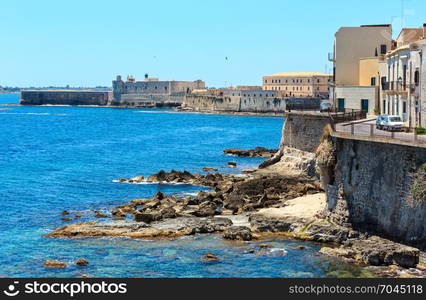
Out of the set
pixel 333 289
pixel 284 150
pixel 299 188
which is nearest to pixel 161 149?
pixel 284 150

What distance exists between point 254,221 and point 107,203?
36.7 ft

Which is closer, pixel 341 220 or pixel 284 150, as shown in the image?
pixel 341 220

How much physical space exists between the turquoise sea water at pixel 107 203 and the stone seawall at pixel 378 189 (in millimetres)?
2355

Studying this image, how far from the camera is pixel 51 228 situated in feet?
111

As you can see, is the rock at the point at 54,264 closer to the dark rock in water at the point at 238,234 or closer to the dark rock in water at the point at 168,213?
the dark rock in water at the point at 238,234

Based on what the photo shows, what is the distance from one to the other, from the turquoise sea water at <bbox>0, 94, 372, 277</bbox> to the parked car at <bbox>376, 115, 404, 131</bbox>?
6.78m

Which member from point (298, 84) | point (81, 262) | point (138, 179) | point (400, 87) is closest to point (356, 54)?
point (400, 87)

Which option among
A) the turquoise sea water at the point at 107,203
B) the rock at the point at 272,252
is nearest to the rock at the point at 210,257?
the turquoise sea water at the point at 107,203

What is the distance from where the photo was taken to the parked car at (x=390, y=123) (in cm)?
3183

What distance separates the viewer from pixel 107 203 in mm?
40625

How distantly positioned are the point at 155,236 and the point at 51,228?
219 inches

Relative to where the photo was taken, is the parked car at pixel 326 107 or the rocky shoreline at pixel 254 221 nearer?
the rocky shoreline at pixel 254 221

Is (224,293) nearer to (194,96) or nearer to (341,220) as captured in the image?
(341,220)

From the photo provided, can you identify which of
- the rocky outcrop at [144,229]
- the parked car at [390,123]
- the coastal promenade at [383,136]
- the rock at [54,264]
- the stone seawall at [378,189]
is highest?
the parked car at [390,123]
